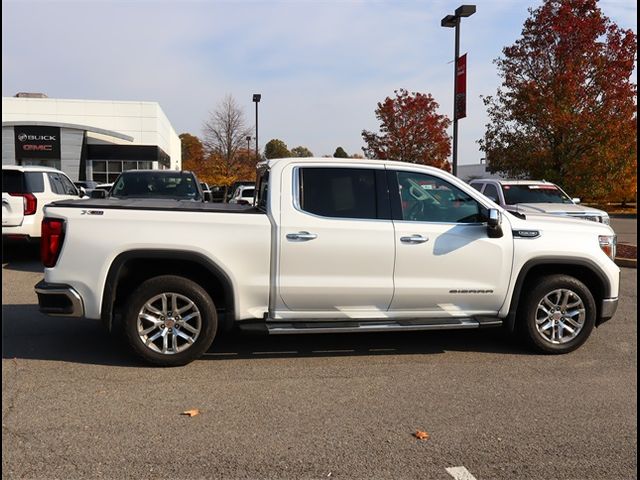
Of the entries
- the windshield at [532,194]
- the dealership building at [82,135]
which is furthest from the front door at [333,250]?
the dealership building at [82,135]

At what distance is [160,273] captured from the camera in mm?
5297

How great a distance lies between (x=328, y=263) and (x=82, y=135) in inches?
1643

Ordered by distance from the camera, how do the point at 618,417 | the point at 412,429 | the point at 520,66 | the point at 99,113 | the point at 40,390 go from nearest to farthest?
the point at 412,429 < the point at 618,417 < the point at 40,390 < the point at 520,66 < the point at 99,113

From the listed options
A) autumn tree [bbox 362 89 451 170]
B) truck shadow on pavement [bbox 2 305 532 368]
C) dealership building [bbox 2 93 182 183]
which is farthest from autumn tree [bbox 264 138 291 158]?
truck shadow on pavement [bbox 2 305 532 368]

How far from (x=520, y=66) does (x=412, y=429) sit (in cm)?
1384

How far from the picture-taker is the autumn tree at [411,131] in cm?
3172

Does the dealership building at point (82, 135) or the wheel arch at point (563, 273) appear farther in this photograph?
the dealership building at point (82, 135)

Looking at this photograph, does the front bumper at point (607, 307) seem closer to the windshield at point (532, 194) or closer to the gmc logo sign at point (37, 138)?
the windshield at point (532, 194)

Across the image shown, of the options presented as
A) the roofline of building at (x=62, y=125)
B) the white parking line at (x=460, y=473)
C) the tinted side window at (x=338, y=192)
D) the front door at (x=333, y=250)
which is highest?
the roofline of building at (x=62, y=125)

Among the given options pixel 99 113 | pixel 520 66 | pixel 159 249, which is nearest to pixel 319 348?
pixel 159 249

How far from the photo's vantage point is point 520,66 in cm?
1544

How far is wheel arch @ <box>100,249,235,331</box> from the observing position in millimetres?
4957

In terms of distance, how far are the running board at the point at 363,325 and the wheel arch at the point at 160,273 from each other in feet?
1.55

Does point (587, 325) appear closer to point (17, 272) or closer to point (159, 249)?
point (159, 249)
